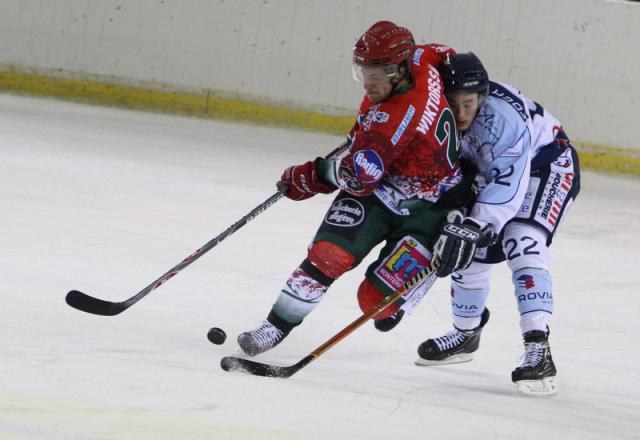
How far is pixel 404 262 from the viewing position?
128 inches

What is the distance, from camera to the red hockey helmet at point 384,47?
3062 mm

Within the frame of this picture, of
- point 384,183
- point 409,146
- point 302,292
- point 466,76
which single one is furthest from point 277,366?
A: point 466,76

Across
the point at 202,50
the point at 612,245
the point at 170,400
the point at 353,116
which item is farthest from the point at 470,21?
the point at 170,400

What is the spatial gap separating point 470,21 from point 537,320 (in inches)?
199

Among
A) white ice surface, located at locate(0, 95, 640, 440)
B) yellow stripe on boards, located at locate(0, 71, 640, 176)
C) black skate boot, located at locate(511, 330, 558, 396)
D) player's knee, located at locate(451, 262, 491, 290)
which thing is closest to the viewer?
white ice surface, located at locate(0, 95, 640, 440)

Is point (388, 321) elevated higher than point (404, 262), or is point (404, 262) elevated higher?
point (404, 262)

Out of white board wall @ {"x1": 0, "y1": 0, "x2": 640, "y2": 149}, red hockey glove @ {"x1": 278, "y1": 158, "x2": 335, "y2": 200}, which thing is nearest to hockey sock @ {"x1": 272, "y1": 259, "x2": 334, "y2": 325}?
red hockey glove @ {"x1": 278, "y1": 158, "x2": 335, "y2": 200}

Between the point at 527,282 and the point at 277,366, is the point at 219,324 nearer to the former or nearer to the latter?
the point at 277,366

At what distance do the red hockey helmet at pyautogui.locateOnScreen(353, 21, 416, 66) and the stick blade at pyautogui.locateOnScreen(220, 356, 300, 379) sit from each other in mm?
889

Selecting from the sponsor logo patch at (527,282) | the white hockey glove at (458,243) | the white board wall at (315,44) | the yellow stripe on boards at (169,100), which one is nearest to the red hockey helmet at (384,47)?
the white hockey glove at (458,243)

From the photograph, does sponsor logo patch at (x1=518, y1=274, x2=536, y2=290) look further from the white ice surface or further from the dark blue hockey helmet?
the dark blue hockey helmet

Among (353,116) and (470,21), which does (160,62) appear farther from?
(470,21)

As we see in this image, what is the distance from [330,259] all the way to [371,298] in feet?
0.82

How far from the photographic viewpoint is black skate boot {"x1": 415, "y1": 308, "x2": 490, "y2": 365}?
362 centimetres
